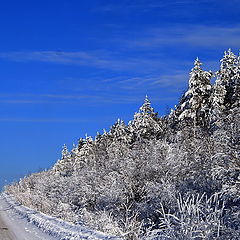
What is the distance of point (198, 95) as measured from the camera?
38.8 meters

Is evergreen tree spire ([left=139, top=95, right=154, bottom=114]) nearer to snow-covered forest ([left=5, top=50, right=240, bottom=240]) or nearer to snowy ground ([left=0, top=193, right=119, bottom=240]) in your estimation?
snow-covered forest ([left=5, top=50, right=240, bottom=240])

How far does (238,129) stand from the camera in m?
17.9

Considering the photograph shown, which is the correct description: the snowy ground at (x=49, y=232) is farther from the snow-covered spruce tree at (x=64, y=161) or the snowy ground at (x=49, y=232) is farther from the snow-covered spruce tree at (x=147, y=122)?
the snow-covered spruce tree at (x=64, y=161)

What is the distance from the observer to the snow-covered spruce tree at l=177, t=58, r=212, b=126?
3822 centimetres

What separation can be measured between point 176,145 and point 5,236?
37.4 ft

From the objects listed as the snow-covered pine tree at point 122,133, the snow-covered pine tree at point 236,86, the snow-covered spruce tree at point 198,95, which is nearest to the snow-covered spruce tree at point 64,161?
the snow-covered pine tree at point 122,133

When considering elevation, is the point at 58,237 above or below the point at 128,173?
below

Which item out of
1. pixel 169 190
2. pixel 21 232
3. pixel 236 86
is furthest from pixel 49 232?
pixel 236 86

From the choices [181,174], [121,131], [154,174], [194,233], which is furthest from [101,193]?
[121,131]

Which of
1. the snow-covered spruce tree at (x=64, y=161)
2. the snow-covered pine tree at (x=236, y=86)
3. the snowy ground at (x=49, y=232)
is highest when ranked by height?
the snow-covered pine tree at (x=236, y=86)

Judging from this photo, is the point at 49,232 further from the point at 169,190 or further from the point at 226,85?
the point at 226,85

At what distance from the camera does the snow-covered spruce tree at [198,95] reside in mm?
38219

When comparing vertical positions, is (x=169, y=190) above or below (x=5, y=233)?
above

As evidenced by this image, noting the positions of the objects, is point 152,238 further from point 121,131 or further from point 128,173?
point 121,131
